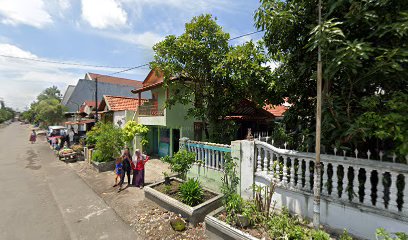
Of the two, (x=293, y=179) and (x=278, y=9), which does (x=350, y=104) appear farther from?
(x=278, y=9)

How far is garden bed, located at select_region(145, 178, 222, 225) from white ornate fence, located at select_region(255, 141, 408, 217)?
5.76 feet

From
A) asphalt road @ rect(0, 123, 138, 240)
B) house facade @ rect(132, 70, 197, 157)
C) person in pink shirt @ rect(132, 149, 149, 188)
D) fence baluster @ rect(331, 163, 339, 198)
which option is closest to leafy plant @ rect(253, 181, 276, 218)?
fence baluster @ rect(331, 163, 339, 198)

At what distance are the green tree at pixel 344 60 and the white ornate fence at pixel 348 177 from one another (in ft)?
1.40

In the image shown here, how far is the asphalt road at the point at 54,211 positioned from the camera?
4.97 meters

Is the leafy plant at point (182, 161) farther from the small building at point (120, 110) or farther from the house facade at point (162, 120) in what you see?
the small building at point (120, 110)

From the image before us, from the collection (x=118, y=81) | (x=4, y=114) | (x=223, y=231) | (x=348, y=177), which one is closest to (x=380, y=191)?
(x=348, y=177)

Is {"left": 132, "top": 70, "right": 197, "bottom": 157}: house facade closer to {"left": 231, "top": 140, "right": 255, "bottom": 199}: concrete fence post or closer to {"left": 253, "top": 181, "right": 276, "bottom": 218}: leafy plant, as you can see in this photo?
{"left": 231, "top": 140, "right": 255, "bottom": 199}: concrete fence post

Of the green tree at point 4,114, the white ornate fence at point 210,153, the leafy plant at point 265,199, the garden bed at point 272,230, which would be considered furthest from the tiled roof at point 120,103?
the green tree at point 4,114

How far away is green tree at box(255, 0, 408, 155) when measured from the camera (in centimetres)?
313

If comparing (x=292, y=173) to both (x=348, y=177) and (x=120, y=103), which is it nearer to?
(x=348, y=177)

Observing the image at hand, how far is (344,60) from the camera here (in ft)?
10.4

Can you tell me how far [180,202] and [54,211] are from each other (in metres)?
4.04

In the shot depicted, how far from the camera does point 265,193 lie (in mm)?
4617

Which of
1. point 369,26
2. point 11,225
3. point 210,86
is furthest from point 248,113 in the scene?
point 11,225
